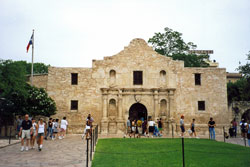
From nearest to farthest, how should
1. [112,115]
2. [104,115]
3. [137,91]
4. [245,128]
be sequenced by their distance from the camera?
[245,128] → [104,115] → [112,115] → [137,91]

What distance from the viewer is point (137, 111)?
24.8m

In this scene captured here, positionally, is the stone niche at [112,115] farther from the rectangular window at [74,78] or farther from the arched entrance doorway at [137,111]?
the rectangular window at [74,78]

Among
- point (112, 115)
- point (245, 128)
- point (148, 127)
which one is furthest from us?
point (112, 115)

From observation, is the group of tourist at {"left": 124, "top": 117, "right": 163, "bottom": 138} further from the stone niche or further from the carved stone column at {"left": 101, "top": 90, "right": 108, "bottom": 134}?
the carved stone column at {"left": 101, "top": 90, "right": 108, "bottom": 134}

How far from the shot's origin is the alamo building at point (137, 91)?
78.6 feet

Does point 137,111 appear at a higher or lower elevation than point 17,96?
lower

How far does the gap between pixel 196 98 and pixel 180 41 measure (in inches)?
573

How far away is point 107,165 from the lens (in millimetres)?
8234

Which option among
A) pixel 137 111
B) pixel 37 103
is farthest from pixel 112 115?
pixel 37 103

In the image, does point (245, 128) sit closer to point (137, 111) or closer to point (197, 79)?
point (197, 79)

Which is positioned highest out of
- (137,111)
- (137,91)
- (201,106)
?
(137,91)

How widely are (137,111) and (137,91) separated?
2019 millimetres

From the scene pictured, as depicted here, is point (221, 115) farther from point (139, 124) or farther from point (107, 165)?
point (107, 165)

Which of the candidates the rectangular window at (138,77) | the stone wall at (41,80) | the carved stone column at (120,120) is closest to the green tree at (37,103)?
the stone wall at (41,80)
